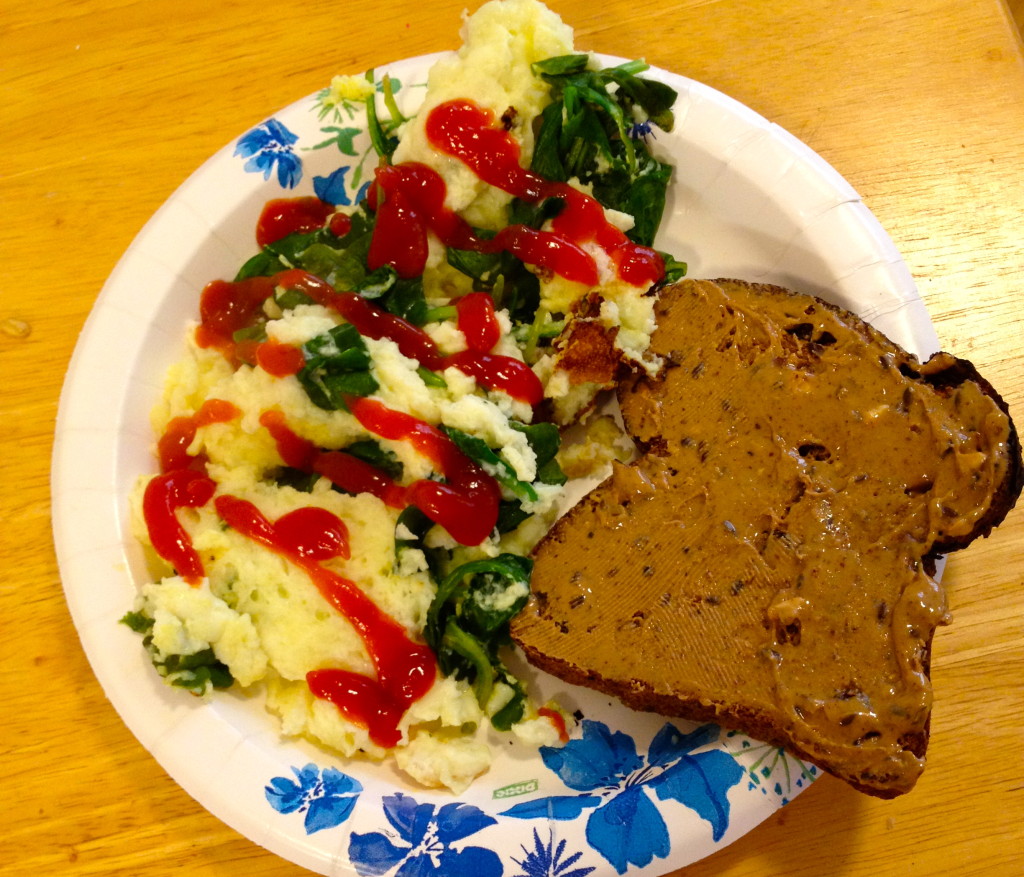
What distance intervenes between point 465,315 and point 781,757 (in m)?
1.98

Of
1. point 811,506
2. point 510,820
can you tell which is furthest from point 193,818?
→ point 811,506

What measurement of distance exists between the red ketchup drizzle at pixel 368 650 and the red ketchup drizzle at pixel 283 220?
1.33 metres

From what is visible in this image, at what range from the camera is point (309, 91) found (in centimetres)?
357

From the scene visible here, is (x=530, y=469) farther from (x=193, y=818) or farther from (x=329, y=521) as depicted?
A: (x=193, y=818)

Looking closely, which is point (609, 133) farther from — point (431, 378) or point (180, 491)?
point (180, 491)

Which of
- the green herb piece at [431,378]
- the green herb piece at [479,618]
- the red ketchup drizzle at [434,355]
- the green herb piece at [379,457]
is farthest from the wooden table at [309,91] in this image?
the green herb piece at [431,378]

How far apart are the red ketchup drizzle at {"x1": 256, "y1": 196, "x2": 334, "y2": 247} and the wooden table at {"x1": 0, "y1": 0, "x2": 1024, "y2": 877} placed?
2.30 feet

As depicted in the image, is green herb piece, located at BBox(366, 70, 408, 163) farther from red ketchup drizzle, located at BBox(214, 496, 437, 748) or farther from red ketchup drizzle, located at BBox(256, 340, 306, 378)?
red ketchup drizzle, located at BBox(214, 496, 437, 748)

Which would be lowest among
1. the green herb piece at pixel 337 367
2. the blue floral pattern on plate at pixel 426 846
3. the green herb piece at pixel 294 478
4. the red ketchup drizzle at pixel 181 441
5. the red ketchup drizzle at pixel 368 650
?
the blue floral pattern on plate at pixel 426 846

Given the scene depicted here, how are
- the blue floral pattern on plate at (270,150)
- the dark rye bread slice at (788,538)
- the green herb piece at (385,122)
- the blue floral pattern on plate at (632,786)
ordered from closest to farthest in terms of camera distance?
the dark rye bread slice at (788,538) < the blue floral pattern on plate at (632,786) < the green herb piece at (385,122) < the blue floral pattern on plate at (270,150)

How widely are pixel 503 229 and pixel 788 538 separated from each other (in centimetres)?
160

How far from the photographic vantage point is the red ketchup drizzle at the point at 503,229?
277 cm

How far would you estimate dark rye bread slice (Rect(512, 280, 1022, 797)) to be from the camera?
228 centimetres

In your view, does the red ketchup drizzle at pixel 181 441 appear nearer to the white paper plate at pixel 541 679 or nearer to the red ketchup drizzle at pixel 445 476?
the white paper plate at pixel 541 679
